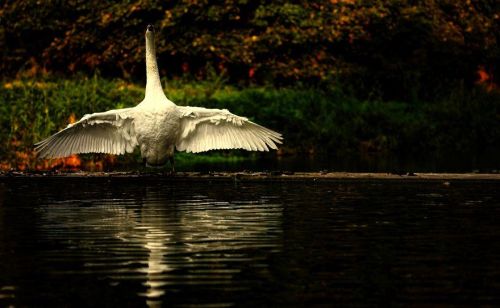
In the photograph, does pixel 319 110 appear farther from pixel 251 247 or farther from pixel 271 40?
pixel 251 247

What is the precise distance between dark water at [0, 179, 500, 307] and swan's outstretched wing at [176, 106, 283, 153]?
164cm

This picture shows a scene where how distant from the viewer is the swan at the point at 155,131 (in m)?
20.5

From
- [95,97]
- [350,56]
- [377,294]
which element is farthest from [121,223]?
[350,56]

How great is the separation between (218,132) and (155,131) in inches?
47.7

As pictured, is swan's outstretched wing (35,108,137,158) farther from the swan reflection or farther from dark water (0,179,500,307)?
the swan reflection

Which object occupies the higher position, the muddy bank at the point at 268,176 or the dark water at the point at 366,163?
the dark water at the point at 366,163

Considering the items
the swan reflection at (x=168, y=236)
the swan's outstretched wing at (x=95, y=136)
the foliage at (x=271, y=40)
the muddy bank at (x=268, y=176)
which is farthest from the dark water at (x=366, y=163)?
the swan reflection at (x=168, y=236)

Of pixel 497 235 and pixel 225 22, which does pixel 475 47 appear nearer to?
pixel 225 22

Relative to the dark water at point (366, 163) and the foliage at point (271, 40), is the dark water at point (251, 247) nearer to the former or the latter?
the dark water at point (366, 163)

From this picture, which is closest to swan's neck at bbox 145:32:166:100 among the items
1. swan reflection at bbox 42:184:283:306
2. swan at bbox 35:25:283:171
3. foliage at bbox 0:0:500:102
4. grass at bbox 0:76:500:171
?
swan at bbox 35:25:283:171

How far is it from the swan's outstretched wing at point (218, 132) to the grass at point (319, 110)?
252 inches

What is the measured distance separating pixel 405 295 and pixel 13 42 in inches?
1136

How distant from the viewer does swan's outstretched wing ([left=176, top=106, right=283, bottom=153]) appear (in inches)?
818

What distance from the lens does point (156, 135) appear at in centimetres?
2061
